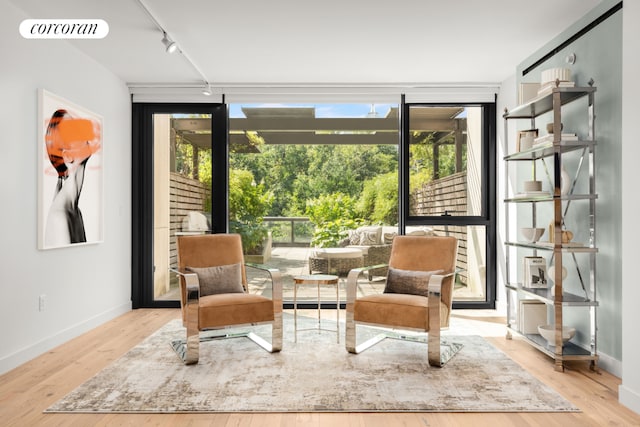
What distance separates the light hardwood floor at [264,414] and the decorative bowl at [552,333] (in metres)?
0.16

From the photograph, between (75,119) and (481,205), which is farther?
(481,205)

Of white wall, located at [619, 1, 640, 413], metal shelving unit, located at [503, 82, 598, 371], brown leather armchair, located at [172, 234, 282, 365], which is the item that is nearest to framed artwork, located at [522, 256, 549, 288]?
metal shelving unit, located at [503, 82, 598, 371]

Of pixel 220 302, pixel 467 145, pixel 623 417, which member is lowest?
pixel 623 417

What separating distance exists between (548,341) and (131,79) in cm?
472

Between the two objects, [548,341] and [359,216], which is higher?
[359,216]

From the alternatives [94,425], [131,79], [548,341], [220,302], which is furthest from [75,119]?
[548,341]

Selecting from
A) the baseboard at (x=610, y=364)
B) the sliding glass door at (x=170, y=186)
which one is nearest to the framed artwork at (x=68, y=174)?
the sliding glass door at (x=170, y=186)

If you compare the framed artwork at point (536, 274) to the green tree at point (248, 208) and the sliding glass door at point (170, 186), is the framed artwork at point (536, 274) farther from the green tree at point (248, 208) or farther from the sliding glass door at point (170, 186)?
the sliding glass door at point (170, 186)

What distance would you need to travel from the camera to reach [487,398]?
2766 mm

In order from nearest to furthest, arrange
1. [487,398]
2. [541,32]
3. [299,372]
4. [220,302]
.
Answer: [487,398], [299,372], [220,302], [541,32]

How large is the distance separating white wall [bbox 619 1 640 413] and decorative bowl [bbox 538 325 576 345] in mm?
738

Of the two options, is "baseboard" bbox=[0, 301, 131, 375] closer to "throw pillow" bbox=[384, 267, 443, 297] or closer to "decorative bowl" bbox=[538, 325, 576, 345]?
"throw pillow" bbox=[384, 267, 443, 297]

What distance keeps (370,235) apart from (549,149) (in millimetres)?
2553

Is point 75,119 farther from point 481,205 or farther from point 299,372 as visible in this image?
point 481,205
